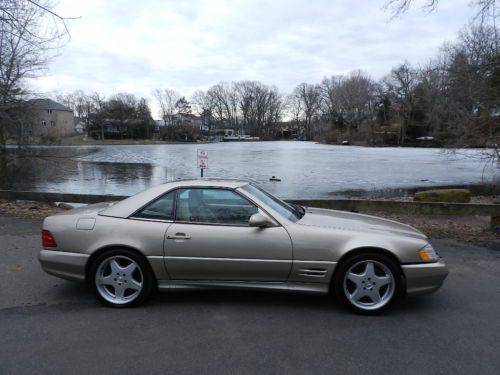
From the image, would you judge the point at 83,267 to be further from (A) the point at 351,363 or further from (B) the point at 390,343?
(B) the point at 390,343

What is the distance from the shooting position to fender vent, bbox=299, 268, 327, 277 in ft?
12.8

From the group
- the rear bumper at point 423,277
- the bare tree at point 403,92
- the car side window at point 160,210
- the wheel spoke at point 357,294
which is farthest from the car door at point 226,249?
the bare tree at point 403,92

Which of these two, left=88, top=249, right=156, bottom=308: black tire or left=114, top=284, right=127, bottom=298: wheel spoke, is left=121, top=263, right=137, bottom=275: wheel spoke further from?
left=114, top=284, right=127, bottom=298: wheel spoke

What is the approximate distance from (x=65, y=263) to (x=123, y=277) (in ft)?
2.11

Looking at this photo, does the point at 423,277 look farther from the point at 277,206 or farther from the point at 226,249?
the point at 226,249

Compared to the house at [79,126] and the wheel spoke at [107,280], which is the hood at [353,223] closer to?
the wheel spoke at [107,280]

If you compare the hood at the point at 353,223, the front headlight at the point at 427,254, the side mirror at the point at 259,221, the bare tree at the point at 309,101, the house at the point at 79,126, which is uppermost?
the bare tree at the point at 309,101

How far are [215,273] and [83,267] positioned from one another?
138cm

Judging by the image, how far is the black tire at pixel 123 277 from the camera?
4.01 meters

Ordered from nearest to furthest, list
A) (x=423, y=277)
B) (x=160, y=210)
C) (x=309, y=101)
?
(x=423, y=277), (x=160, y=210), (x=309, y=101)

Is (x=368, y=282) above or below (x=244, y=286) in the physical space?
above

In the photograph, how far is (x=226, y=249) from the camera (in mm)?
3926

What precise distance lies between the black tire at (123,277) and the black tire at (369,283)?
6.33ft

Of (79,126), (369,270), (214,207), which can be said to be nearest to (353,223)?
(369,270)
